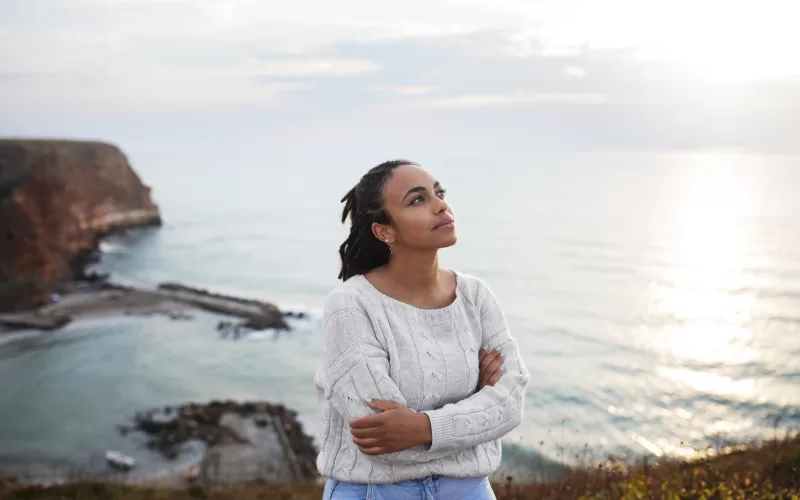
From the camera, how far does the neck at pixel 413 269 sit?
2.76 m

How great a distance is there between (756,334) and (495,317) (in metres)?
49.4

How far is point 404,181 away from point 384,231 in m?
0.22

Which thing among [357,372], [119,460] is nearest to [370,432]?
[357,372]

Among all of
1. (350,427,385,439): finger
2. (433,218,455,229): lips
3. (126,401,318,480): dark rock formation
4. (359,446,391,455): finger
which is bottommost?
(126,401,318,480): dark rock formation

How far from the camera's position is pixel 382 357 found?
2.53m

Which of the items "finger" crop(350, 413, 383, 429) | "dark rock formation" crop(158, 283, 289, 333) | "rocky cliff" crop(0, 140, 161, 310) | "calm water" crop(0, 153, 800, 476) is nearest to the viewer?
"finger" crop(350, 413, 383, 429)

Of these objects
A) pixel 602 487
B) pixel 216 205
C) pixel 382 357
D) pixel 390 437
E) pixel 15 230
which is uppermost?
pixel 382 357

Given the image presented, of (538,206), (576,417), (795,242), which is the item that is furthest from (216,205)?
(576,417)

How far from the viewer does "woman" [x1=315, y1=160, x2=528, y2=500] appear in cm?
247

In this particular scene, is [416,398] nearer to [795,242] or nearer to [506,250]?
[506,250]

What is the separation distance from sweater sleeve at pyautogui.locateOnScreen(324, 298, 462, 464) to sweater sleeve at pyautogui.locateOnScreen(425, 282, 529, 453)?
0.28 ft

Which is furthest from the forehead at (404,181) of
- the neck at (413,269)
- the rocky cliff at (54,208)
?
the rocky cliff at (54,208)

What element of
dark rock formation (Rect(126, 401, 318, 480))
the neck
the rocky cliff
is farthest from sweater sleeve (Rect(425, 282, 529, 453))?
the rocky cliff

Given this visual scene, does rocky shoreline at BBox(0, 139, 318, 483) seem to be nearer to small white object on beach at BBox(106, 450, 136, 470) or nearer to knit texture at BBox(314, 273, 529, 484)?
small white object on beach at BBox(106, 450, 136, 470)
